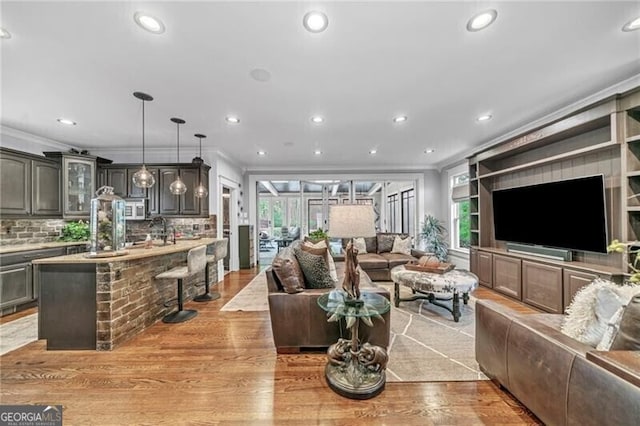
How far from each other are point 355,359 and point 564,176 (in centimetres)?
372

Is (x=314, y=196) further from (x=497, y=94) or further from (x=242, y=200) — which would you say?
(x=497, y=94)

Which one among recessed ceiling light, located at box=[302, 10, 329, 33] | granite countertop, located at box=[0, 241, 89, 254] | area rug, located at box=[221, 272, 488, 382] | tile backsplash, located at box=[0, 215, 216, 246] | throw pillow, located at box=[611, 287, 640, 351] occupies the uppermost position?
recessed ceiling light, located at box=[302, 10, 329, 33]

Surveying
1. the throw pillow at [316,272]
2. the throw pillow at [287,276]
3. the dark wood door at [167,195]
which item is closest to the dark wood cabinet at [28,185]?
the dark wood door at [167,195]

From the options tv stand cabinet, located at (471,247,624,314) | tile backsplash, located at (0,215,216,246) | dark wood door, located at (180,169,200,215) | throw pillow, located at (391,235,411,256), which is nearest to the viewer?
tv stand cabinet, located at (471,247,624,314)

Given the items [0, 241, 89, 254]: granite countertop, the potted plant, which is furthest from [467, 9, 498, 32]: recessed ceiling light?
[0, 241, 89, 254]: granite countertop

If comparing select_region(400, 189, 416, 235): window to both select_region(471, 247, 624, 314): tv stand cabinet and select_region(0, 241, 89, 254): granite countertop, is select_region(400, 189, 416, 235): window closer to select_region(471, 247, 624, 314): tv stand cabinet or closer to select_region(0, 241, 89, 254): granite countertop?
select_region(471, 247, 624, 314): tv stand cabinet

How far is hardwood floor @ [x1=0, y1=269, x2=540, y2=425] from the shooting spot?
64.5 inches

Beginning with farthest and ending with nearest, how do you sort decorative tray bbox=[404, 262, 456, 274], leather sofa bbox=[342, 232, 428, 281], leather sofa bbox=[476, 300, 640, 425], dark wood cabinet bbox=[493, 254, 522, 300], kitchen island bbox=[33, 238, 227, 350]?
leather sofa bbox=[342, 232, 428, 281] → dark wood cabinet bbox=[493, 254, 522, 300] → decorative tray bbox=[404, 262, 456, 274] → kitchen island bbox=[33, 238, 227, 350] → leather sofa bbox=[476, 300, 640, 425]

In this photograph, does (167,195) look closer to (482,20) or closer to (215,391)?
(215,391)

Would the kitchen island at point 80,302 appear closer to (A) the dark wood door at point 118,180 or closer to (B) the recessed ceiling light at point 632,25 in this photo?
(A) the dark wood door at point 118,180

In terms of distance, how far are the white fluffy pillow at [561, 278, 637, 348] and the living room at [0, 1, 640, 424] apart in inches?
22.7

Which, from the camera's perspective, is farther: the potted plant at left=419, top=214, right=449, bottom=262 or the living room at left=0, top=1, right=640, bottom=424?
the potted plant at left=419, top=214, right=449, bottom=262

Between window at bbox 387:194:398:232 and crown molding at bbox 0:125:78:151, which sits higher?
crown molding at bbox 0:125:78:151

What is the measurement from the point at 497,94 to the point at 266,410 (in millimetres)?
3697
